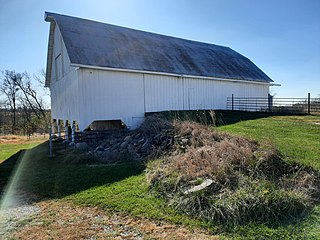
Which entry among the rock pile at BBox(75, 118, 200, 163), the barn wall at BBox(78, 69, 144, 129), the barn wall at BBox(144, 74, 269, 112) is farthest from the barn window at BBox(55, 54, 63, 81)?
the rock pile at BBox(75, 118, 200, 163)

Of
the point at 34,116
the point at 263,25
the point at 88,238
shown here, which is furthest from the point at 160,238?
the point at 34,116

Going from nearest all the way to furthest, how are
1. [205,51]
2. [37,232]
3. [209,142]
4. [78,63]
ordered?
[37,232] < [209,142] < [78,63] < [205,51]

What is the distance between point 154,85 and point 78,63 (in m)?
4.07

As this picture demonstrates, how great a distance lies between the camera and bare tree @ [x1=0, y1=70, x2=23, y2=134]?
111ft

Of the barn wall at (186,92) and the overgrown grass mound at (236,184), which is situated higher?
the barn wall at (186,92)

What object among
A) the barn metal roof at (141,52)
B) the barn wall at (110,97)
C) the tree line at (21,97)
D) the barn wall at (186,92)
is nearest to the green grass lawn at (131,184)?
the barn wall at (110,97)

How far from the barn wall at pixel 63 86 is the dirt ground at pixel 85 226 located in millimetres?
7302

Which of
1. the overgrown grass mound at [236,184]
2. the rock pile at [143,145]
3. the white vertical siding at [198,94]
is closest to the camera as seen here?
the overgrown grass mound at [236,184]

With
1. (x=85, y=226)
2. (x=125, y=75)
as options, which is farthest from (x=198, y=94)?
(x=85, y=226)

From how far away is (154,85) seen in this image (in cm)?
1252

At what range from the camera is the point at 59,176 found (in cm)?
652

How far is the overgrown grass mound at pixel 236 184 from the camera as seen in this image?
362 centimetres

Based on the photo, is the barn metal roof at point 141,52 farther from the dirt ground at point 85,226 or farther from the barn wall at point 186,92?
the dirt ground at point 85,226

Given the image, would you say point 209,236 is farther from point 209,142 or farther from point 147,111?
point 147,111
